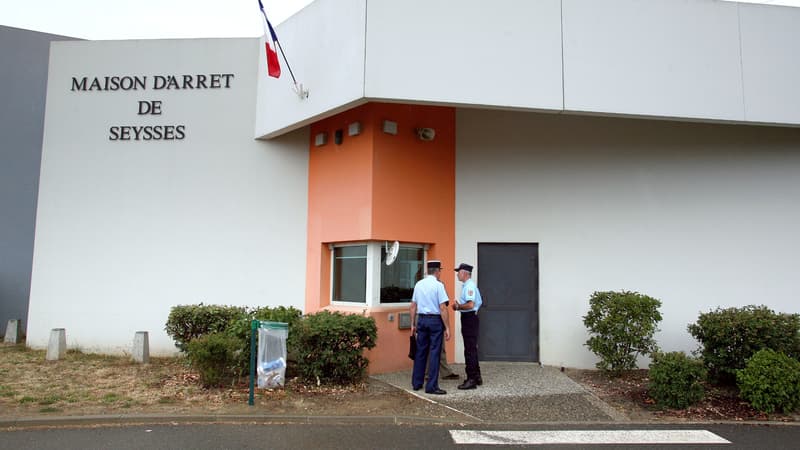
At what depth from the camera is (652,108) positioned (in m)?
9.20

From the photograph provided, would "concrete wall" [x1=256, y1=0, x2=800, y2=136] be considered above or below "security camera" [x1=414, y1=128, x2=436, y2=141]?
above

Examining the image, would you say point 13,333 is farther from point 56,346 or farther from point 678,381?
point 678,381

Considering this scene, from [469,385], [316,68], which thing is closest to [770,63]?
[469,385]

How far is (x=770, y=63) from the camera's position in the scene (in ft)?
31.3

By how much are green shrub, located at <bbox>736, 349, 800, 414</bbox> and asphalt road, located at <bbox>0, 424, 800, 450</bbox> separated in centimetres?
40

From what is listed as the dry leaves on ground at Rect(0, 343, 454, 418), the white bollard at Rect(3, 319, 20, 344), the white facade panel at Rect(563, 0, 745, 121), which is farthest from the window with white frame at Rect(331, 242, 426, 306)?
the white bollard at Rect(3, 319, 20, 344)

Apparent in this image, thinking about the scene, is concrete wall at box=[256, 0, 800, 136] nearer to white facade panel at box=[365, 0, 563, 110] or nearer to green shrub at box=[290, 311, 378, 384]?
white facade panel at box=[365, 0, 563, 110]

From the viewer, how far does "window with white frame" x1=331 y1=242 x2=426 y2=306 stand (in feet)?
31.5

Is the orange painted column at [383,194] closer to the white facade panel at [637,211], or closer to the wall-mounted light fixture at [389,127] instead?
the wall-mounted light fixture at [389,127]

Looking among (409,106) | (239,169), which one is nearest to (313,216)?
(239,169)

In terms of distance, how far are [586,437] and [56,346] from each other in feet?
30.6

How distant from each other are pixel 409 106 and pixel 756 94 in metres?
5.83

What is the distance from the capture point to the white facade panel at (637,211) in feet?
33.3

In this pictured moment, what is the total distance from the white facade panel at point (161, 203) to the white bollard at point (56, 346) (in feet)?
1.90
